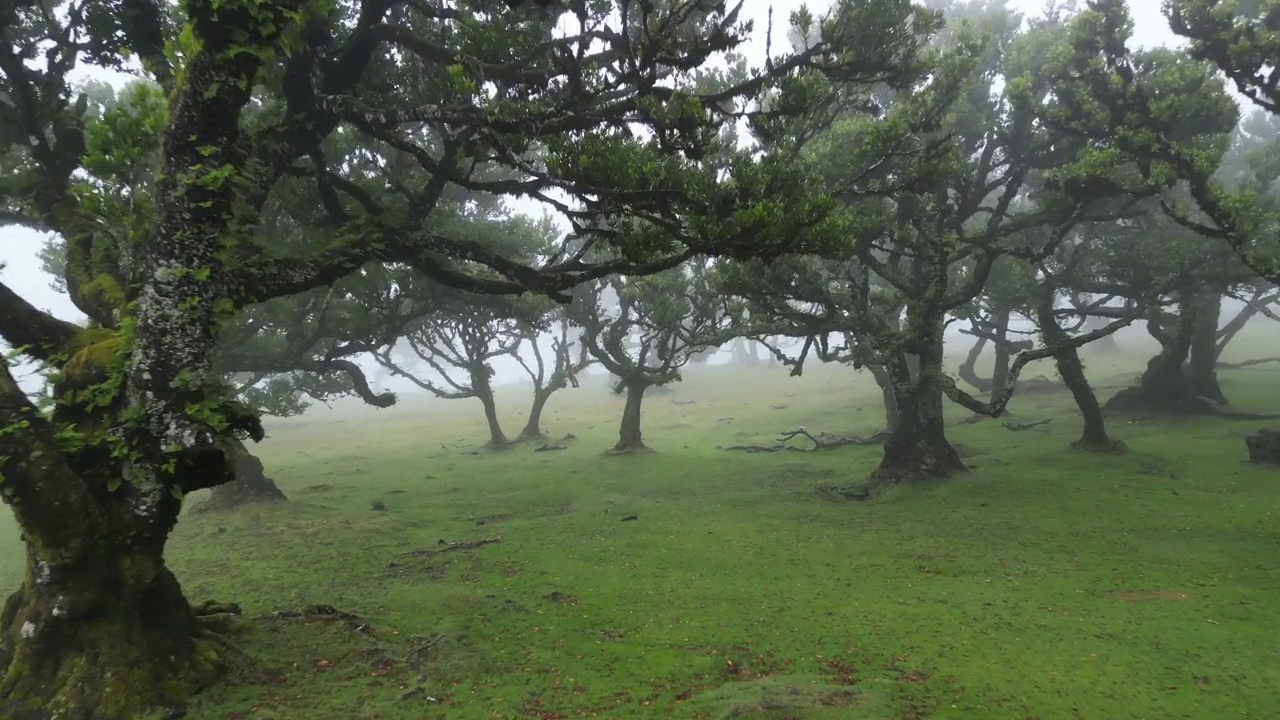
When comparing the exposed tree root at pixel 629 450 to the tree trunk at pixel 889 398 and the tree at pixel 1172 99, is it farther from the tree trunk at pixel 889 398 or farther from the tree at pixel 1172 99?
the tree at pixel 1172 99

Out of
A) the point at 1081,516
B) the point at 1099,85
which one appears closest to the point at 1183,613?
the point at 1081,516

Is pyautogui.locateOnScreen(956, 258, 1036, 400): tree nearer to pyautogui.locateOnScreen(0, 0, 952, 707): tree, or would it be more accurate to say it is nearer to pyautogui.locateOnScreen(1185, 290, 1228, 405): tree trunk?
pyautogui.locateOnScreen(1185, 290, 1228, 405): tree trunk

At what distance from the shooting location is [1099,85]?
1488cm

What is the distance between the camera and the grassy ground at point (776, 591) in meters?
5.80

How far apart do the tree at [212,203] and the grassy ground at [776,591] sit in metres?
1.59

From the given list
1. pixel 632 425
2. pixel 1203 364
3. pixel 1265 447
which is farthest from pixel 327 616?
pixel 1203 364

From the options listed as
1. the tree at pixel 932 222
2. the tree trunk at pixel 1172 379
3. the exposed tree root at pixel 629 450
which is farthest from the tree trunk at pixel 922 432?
the tree trunk at pixel 1172 379

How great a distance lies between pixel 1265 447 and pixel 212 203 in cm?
2017

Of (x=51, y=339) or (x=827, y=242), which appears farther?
(x=827, y=242)

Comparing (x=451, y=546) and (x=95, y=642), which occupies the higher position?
(x=95, y=642)

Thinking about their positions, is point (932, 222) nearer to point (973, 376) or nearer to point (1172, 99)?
point (1172, 99)

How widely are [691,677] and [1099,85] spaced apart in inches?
646

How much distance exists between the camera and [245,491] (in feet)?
54.9

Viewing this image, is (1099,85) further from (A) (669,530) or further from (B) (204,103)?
(B) (204,103)
